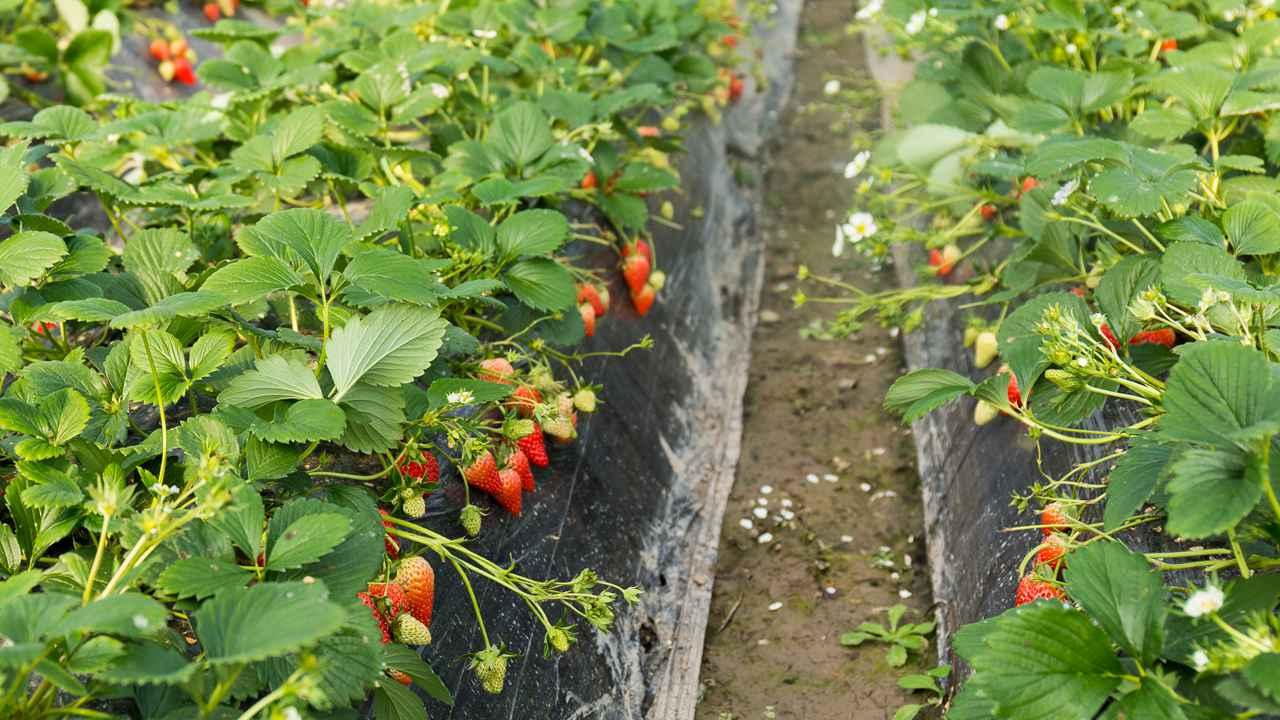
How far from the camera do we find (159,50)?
4582 millimetres

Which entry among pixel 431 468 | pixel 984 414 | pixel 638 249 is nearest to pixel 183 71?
pixel 638 249

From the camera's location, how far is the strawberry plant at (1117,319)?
4.77ft

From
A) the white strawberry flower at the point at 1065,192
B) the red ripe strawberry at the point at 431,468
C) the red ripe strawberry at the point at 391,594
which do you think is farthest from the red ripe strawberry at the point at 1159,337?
the red ripe strawberry at the point at 391,594

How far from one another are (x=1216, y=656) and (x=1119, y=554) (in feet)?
0.65

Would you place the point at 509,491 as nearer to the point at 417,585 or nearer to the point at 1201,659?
the point at 417,585

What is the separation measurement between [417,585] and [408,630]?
0.10 meters

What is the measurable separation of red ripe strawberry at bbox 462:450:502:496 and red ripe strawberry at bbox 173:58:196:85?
3.00 metres

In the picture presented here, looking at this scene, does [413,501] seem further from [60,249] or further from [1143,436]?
[1143,436]

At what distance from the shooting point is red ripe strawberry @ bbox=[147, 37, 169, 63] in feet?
15.0

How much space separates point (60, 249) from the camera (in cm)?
201

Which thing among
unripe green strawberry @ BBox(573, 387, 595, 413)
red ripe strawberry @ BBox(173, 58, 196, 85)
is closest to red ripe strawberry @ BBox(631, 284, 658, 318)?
unripe green strawberry @ BBox(573, 387, 595, 413)

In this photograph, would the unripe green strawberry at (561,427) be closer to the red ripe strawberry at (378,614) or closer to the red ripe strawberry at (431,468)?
the red ripe strawberry at (431,468)

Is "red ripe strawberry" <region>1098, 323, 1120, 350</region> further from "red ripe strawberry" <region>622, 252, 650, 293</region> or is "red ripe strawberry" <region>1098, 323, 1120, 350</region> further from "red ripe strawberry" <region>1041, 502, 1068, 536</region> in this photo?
"red ripe strawberry" <region>622, 252, 650, 293</region>

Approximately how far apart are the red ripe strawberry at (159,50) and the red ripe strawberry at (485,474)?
307cm
